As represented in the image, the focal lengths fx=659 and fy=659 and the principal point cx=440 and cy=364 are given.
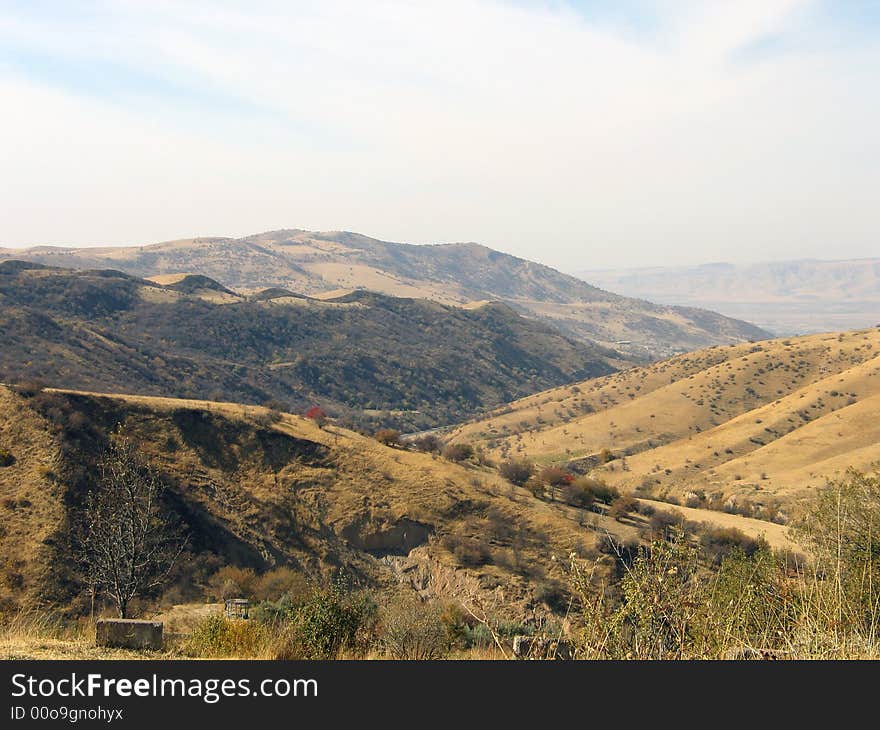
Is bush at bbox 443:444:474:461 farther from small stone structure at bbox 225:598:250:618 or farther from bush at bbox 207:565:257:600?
small stone structure at bbox 225:598:250:618

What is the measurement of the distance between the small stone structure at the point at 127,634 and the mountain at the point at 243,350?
3385 inches

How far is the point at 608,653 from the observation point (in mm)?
8242

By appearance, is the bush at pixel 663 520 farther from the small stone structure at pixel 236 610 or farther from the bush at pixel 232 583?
the small stone structure at pixel 236 610

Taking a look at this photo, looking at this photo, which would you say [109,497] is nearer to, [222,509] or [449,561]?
[222,509]

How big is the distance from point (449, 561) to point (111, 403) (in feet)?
77.6

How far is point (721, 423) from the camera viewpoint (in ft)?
326

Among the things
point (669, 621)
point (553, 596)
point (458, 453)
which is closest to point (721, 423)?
point (458, 453)

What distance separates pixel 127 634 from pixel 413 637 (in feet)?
17.7

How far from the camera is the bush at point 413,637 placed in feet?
41.7

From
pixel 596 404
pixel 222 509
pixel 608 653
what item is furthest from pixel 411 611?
pixel 596 404

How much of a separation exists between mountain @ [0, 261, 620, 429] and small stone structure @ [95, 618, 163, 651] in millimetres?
85972

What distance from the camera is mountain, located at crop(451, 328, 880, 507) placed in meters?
71.2

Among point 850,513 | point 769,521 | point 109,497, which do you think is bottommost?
point 769,521

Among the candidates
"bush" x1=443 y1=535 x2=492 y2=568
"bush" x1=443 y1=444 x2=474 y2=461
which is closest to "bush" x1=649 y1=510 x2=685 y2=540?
"bush" x1=443 y1=535 x2=492 y2=568
